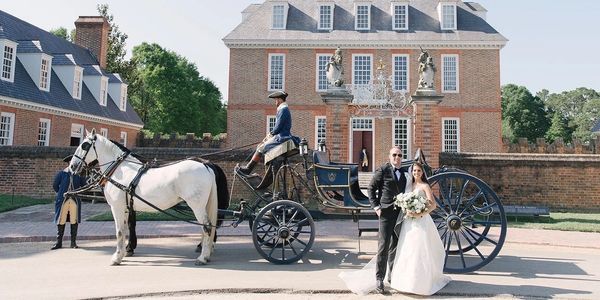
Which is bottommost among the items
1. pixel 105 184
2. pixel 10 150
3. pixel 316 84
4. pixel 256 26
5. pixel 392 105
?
pixel 105 184

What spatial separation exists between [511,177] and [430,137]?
194 inches

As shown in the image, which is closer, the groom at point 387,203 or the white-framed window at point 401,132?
the groom at point 387,203

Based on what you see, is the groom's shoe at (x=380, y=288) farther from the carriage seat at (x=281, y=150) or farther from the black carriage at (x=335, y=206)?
the carriage seat at (x=281, y=150)

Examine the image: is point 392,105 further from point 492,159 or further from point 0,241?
point 0,241

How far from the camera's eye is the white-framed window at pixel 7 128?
18.0m

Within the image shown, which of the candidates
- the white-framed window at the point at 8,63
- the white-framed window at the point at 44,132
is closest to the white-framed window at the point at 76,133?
the white-framed window at the point at 44,132

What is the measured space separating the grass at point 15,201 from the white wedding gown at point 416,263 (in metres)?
12.2

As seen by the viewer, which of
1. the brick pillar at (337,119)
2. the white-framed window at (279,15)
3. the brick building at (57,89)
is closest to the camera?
the brick pillar at (337,119)

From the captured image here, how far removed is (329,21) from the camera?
23641 millimetres

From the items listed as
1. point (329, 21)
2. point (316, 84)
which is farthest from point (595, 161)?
point (329, 21)

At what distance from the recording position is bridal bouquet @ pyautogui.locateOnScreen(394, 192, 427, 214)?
481 cm

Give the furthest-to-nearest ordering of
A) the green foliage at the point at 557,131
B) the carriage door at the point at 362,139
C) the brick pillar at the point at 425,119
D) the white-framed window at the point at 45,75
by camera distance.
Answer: the green foliage at the point at 557,131 → the carriage door at the point at 362,139 → the white-framed window at the point at 45,75 → the brick pillar at the point at 425,119

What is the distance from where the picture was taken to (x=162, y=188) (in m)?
6.34

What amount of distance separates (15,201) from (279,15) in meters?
16.9
